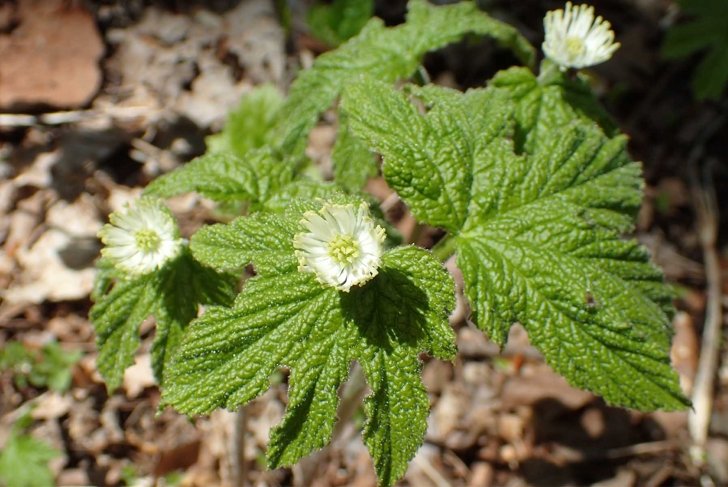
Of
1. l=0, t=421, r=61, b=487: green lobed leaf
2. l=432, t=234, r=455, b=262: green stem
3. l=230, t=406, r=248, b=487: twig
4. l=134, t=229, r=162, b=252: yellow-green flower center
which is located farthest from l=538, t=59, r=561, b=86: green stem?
l=0, t=421, r=61, b=487: green lobed leaf

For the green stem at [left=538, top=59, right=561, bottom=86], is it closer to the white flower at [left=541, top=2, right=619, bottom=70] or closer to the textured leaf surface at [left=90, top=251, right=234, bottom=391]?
the white flower at [left=541, top=2, right=619, bottom=70]

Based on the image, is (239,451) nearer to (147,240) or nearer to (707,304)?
(147,240)

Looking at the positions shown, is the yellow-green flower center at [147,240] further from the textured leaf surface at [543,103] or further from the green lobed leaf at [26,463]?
the green lobed leaf at [26,463]

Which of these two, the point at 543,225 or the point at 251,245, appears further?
the point at 543,225

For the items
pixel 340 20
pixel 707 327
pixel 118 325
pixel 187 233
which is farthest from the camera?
pixel 707 327

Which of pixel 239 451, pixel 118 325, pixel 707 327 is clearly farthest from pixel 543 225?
pixel 707 327

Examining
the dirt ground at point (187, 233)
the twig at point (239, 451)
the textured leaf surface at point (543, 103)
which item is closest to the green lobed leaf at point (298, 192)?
the textured leaf surface at point (543, 103)

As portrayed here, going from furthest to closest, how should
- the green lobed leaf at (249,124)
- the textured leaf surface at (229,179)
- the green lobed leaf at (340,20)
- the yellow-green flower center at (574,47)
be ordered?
the green lobed leaf at (340,20) → the green lobed leaf at (249,124) → the yellow-green flower center at (574,47) → the textured leaf surface at (229,179)
